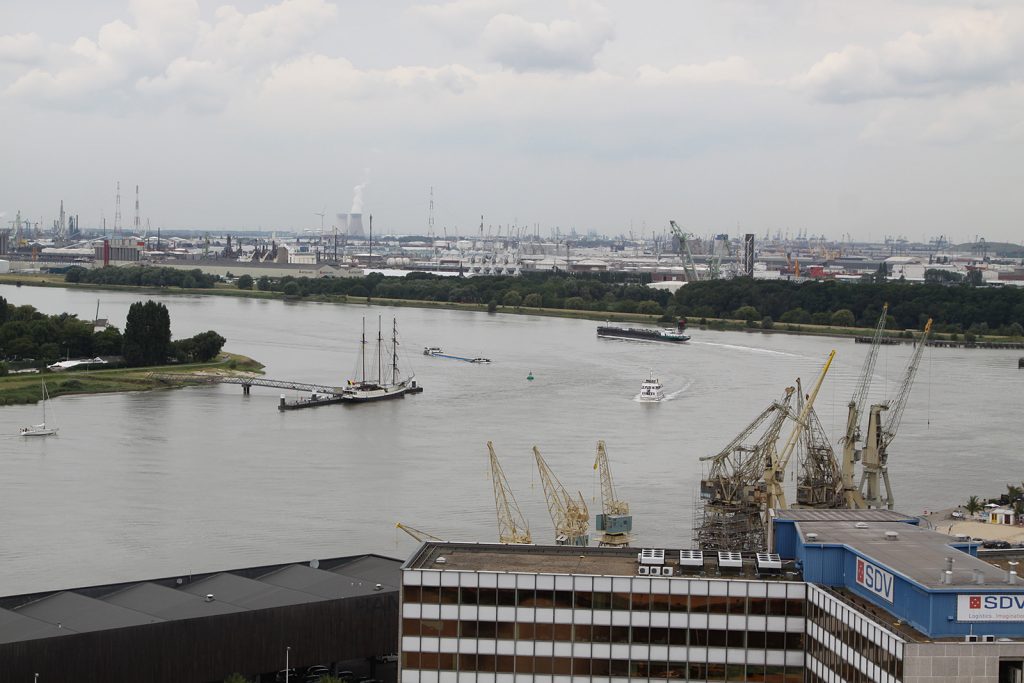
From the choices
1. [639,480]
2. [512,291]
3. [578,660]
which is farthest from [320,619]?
[512,291]

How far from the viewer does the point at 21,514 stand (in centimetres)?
857

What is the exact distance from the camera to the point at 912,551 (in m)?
4.29

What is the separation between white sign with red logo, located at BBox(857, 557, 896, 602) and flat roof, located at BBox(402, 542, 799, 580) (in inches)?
11.4

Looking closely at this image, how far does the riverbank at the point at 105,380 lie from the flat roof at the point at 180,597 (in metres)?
8.37

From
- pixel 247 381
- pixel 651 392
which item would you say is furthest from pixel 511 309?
pixel 651 392

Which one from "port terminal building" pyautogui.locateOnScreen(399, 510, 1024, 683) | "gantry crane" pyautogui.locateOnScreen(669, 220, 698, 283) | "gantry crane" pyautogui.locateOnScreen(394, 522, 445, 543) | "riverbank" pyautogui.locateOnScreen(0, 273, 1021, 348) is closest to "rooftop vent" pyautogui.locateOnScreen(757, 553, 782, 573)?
"port terminal building" pyautogui.locateOnScreen(399, 510, 1024, 683)

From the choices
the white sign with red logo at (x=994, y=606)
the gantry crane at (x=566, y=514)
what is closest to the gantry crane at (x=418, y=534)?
the gantry crane at (x=566, y=514)

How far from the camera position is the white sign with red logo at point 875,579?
12.9 feet

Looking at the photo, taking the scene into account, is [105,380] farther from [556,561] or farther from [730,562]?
[730,562]

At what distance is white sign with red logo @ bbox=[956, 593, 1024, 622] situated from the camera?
367 centimetres

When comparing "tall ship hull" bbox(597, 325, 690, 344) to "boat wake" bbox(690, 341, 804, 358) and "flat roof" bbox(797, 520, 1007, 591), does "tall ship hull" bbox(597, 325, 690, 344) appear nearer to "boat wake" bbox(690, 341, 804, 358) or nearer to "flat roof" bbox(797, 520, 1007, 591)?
"boat wake" bbox(690, 341, 804, 358)

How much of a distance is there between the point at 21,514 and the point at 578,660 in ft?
17.0

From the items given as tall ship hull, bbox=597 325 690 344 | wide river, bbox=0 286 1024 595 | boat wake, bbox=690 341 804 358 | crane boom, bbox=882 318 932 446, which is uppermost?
crane boom, bbox=882 318 932 446

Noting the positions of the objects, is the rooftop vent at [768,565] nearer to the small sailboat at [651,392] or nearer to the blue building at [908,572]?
the blue building at [908,572]
